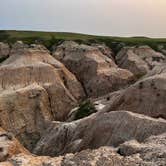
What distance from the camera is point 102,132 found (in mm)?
26250

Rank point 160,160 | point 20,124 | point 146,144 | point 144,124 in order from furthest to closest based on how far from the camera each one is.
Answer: point 20,124
point 144,124
point 146,144
point 160,160

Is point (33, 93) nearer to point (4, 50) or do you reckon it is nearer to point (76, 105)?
point (76, 105)

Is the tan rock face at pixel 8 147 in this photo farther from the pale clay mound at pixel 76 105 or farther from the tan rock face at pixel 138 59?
the tan rock face at pixel 138 59

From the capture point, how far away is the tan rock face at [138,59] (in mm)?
69562

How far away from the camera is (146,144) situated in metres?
18.2

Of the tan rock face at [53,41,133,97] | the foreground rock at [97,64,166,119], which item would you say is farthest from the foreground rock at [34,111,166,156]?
the tan rock face at [53,41,133,97]

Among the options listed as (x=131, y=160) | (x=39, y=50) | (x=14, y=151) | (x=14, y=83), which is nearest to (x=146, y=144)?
(x=131, y=160)

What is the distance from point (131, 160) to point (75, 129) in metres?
13.6

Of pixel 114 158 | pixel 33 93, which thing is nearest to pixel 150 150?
pixel 114 158

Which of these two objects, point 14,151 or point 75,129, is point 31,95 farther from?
point 14,151

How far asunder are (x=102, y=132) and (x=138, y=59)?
4711 cm

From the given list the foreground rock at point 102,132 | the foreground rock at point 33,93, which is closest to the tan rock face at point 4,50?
the foreground rock at point 33,93

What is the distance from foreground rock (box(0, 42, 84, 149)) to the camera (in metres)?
46.8

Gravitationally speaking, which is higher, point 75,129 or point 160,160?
point 160,160
